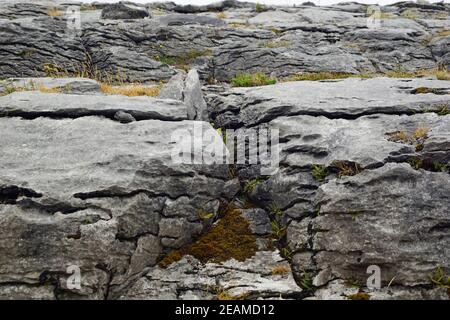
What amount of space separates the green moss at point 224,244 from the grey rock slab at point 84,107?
12.8ft

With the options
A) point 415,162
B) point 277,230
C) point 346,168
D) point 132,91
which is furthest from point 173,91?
point 415,162

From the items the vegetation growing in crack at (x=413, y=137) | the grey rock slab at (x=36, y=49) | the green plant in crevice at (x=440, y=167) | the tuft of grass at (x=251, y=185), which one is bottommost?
the tuft of grass at (x=251, y=185)

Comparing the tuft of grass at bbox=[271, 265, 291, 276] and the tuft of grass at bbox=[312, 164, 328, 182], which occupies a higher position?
the tuft of grass at bbox=[312, 164, 328, 182]

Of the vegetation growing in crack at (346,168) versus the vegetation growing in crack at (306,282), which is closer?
the vegetation growing in crack at (306,282)

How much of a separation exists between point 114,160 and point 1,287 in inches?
147

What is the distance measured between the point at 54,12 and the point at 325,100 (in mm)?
21445

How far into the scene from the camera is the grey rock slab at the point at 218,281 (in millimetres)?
8867

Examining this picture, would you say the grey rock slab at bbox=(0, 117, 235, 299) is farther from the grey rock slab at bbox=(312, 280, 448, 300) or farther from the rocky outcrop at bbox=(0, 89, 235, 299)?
the grey rock slab at bbox=(312, 280, 448, 300)

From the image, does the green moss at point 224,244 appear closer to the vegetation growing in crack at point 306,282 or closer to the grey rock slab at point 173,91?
the vegetation growing in crack at point 306,282

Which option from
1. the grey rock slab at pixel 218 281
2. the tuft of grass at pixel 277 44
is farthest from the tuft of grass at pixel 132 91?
the tuft of grass at pixel 277 44

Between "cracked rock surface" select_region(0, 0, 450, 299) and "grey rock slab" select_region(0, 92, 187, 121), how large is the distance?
0.15 feet

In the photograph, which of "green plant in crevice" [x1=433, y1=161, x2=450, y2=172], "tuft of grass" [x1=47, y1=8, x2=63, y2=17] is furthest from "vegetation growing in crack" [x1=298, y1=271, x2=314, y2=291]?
"tuft of grass" [x1=47, y1=8, x2=63, y2=17]

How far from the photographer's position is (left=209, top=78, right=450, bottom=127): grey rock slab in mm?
12664

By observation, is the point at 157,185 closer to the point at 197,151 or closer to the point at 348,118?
the point at 197,151
